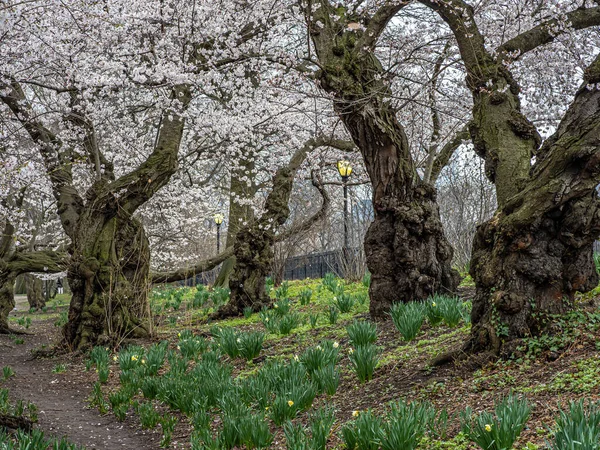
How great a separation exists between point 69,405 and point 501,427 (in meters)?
4.51

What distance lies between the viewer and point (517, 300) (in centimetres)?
410

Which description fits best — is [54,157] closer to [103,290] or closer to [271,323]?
[103,290]

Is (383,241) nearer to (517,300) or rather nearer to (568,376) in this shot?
(517,300)

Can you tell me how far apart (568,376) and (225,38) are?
8.03 metres

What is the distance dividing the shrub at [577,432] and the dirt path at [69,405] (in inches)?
113

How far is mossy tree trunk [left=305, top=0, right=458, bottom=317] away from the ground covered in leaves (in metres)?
0.64

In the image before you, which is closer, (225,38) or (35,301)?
(225,38)

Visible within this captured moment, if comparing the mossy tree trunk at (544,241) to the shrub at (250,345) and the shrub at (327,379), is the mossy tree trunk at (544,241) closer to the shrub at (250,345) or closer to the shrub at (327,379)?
the shrub at (327,379)

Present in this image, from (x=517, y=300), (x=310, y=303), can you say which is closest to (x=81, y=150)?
(x=310, y=303)

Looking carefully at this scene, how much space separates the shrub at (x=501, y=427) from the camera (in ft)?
8.30

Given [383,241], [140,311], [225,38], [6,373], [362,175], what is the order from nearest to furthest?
[6,373], [383,241], [140,311], [225,38], [362,175]

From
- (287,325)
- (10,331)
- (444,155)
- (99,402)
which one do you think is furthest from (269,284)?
(99,402)

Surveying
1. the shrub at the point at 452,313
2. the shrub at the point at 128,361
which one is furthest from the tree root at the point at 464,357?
the shrub at the point at 128,361

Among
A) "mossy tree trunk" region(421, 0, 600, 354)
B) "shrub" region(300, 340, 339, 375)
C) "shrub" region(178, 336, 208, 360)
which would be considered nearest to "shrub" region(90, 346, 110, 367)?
"shrub" region(178, 336, 208, 360)
